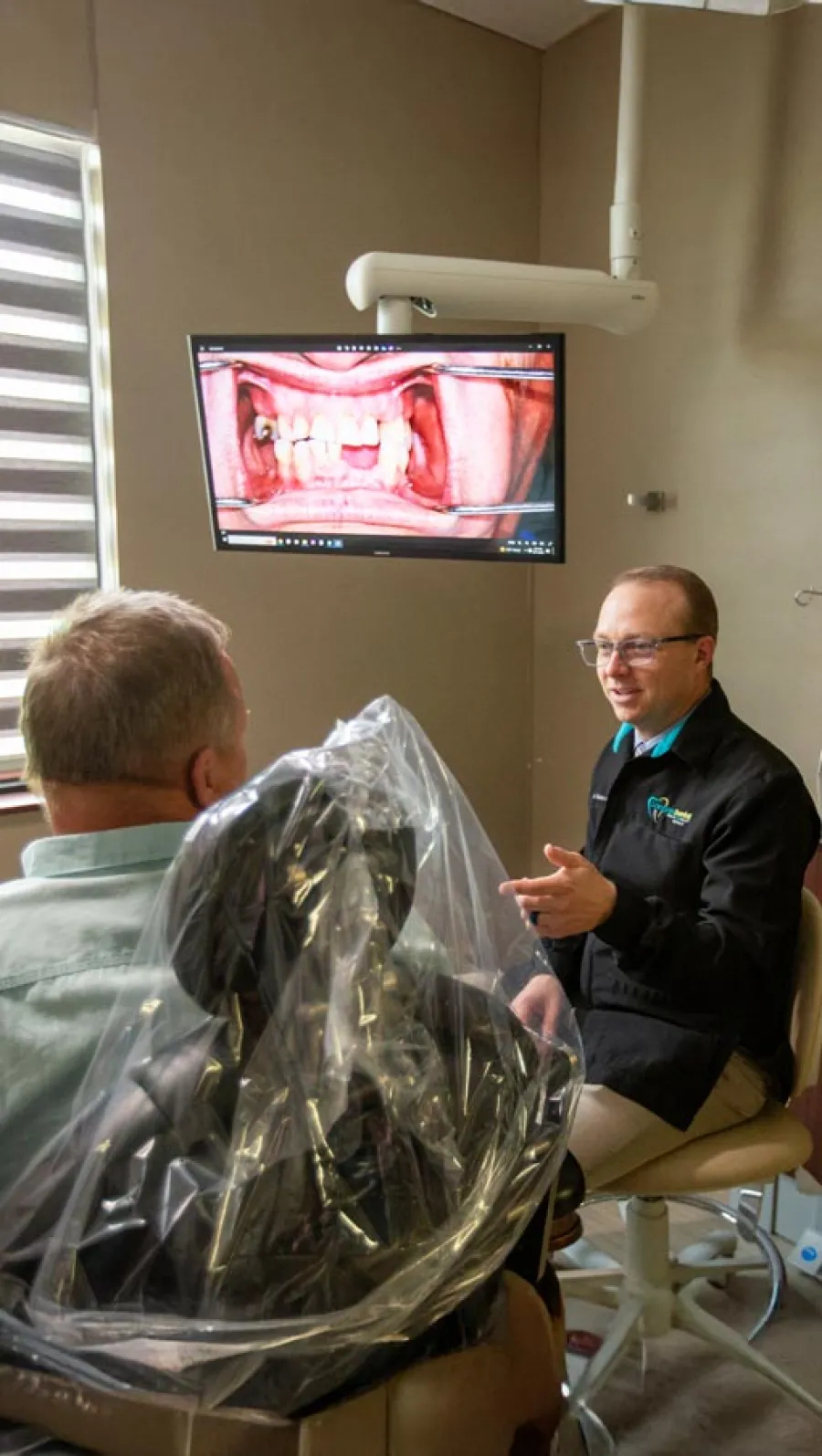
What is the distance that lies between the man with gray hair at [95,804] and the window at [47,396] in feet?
4.94

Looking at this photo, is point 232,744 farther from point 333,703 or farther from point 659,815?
point 333,703

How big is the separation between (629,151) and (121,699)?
2.11m

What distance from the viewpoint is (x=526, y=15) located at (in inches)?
111

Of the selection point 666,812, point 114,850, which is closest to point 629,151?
point 666,812

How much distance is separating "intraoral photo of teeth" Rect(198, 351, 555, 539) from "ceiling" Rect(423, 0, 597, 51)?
1226 millimetres

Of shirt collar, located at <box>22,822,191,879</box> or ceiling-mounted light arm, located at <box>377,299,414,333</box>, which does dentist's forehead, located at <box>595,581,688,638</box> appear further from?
shirt collar, located at <box>22,822,191,879</box>

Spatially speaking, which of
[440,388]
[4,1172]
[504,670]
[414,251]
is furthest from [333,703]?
[4,1172]

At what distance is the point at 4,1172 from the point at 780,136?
250cm

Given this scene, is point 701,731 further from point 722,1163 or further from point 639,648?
point 722,1163

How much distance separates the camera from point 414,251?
2848 millimetres

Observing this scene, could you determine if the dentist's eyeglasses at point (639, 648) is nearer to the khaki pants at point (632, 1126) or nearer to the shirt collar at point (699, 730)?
the shirt collar at point (699, 730)

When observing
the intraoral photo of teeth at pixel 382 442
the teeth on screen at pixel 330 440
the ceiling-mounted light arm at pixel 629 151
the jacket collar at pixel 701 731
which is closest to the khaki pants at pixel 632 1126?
the jacket collar at pixel 701 731

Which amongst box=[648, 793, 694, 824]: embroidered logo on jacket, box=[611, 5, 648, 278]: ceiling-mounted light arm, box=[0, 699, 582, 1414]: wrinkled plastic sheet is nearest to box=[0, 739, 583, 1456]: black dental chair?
box=[0, 699, 582, 1414]: wrinkled plastic sheet

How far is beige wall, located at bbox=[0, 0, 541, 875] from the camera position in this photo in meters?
2.38
